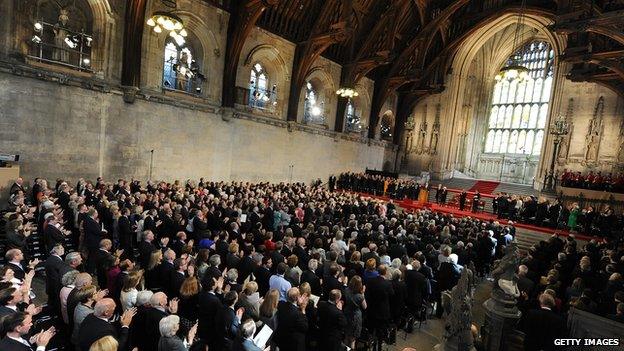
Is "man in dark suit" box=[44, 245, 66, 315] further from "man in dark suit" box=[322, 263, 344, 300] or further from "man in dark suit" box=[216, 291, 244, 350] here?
"man in dark suit" box=[322, 263, 344, 300]

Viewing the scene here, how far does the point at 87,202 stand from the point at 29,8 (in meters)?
7.34

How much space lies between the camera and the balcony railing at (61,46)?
11.5 m

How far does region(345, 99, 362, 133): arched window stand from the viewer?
26797 mm

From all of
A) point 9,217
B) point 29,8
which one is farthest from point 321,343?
point 29,8

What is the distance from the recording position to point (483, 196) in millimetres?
20219

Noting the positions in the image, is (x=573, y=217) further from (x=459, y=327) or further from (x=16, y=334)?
(x=16, y=334)

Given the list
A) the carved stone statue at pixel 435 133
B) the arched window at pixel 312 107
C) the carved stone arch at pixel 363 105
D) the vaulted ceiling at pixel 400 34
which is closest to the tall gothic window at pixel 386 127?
the vaulted ceiling at pixel 400 34

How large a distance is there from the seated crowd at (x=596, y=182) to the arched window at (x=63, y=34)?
24529 mm

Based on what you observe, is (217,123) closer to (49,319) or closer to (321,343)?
(49,319)

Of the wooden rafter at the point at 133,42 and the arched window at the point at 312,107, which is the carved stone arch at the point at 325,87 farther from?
the wooden rafter at the point at 133,42

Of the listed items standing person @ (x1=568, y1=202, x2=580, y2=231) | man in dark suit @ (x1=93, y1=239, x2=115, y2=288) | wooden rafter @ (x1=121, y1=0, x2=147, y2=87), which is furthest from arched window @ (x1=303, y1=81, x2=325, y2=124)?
man in dark suit @ (x1=93, y1=239, x2=115, y2=288)

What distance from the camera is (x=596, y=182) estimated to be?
17.6 m

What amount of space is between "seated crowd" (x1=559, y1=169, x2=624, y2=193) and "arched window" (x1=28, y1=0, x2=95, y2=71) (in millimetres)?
24529

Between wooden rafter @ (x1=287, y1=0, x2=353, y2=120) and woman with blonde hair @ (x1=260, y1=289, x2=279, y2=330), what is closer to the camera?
woman with blonde hair @ (x1=260, y1=289, x2=279, y2=330)
